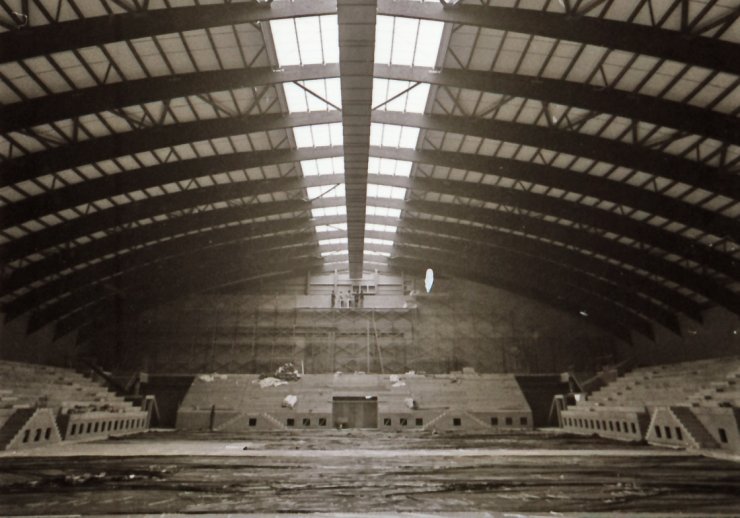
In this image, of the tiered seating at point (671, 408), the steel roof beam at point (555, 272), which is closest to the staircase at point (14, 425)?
the steel roof beam at point (555, 272)

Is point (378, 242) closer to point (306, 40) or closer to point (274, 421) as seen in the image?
point (274, 421)

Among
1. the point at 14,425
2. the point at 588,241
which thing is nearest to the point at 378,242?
the point at 588,241

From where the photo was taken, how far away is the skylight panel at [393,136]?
64.8 ft

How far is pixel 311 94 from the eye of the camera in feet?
52.6

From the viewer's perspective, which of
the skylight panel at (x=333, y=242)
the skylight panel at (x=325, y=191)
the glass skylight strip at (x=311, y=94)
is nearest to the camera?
the glass skylight strip at (x=311, y=94)

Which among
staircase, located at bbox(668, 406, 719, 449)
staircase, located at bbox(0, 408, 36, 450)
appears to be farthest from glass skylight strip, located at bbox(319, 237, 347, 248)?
staircase, located at bbox(668, 406, 719, 449)

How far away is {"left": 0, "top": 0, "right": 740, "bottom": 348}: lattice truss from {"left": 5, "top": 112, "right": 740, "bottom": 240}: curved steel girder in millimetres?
85

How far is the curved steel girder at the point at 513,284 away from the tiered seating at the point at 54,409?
2259 centimetres

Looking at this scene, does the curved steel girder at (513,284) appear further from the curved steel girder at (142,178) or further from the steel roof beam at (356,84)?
the curved steel girder at (142,178)

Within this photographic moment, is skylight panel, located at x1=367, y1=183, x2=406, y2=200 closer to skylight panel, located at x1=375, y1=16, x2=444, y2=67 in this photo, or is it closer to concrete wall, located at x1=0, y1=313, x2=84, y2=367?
skylight panel, located at x1=375, y1=16, x2=444, y2=67

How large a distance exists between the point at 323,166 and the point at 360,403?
1828cm

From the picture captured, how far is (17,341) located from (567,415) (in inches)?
1407

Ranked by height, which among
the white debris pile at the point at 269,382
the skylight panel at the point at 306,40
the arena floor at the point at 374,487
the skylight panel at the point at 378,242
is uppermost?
the skylight panel at the point at 378,242

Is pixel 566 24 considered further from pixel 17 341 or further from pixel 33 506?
pixel 17 341
